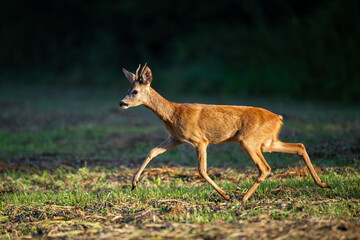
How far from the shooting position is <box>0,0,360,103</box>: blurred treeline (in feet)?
52.0

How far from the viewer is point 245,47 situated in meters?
19.4

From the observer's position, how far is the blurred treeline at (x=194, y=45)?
1584cm

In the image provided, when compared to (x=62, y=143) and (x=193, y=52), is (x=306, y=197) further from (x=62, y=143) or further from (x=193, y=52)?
(x=193, y=52)

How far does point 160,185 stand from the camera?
6.78 m

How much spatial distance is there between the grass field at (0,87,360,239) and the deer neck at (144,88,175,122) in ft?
3.38

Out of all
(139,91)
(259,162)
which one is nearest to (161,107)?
(139,91)

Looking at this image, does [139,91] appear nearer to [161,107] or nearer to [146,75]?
[146,75]

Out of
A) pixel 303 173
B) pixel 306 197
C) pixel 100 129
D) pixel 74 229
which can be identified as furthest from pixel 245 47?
pixel 74 229

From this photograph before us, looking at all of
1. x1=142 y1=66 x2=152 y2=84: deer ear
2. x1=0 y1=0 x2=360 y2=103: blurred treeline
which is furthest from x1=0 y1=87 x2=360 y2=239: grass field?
x1=0 y1=0 x2=360 y2=103: blurred treeline

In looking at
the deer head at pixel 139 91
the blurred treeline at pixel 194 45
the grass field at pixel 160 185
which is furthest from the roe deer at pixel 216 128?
the blurred treeline at pixel 194 45

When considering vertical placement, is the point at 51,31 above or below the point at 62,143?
above

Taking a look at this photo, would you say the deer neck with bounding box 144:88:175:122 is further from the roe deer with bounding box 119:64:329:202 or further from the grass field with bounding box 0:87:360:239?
the grass field with bounding box 0:87:360:239

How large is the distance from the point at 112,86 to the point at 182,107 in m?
17.0

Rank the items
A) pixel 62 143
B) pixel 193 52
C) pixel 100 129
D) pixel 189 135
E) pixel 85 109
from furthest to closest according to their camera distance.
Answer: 1. pixel 193 52
2. pixel 85 109
3. pixel 100 129
4. pixel 62 143
5. pixel 189 135
